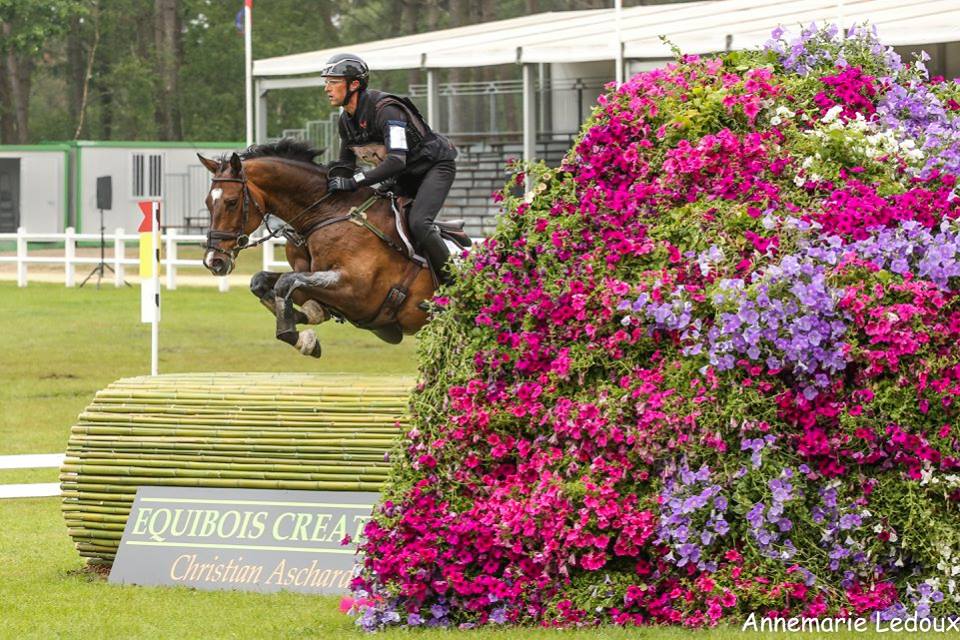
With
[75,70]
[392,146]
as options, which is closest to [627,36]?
[392,146]

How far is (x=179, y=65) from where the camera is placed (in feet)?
158

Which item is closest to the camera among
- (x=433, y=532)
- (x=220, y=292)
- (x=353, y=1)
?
(x=433, y=532)

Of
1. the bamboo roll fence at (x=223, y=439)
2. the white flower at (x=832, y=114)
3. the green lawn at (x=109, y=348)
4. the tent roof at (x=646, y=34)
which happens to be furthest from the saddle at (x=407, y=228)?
the tent roof at (x=646, y=34)

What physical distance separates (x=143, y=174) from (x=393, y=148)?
102 feet

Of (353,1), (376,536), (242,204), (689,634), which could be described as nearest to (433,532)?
(376,536)

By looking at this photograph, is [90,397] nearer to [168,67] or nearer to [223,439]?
[223,439]

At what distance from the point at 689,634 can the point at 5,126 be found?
44933mm

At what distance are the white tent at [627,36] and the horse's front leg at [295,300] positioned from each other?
8900mm

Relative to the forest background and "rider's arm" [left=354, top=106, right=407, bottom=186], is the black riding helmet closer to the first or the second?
"rider's arm" [left=354, top=106, right=407, bottom=186]

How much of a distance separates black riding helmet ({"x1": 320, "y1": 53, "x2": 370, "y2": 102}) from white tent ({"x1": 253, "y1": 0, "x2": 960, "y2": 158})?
866cm

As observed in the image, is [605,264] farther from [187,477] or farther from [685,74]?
[187,477]

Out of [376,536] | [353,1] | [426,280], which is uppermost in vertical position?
[353,1]

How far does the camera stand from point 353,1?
57.4m

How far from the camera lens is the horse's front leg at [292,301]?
28.8 ft
